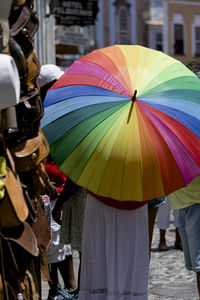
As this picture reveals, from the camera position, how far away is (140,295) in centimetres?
614

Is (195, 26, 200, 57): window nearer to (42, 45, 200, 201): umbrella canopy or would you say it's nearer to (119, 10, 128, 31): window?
(119, 10, 128, 31): window

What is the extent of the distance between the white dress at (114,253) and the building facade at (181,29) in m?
48.9

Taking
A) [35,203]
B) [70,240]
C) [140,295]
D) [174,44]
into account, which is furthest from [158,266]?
[174,44]

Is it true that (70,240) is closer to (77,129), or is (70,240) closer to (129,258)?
(129,258)

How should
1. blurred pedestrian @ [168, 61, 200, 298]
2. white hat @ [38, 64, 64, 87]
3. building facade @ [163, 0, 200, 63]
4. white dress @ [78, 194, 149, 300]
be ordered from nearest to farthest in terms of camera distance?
white dress @ [78, 194, 149, 300]
white hat @ [38, 64, 64, 87]
blurred pedestrian @ [168, 61, 200, 298]
building facade @ [163, 0, 200, 63]

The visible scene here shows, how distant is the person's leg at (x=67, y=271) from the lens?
26.2ft

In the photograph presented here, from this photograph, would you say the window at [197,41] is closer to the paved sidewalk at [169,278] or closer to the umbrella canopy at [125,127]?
the paved sidewalk at [169,278]

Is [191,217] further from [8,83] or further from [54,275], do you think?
[8,83]

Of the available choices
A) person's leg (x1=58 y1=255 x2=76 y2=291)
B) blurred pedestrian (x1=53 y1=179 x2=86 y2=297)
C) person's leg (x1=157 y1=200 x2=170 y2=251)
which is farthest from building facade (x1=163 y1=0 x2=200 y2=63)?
blurred pedestrian (x1=53 y1=179 x2=86 y2=297)

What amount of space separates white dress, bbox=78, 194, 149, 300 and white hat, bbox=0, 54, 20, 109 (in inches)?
93.4

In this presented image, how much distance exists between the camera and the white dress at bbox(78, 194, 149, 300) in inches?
241

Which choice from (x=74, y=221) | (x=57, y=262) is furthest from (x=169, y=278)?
(x=74, y=221)

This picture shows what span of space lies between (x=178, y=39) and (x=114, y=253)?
50.4 m

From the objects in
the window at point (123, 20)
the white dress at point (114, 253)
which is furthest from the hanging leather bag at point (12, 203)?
the window at point (123, 20)
